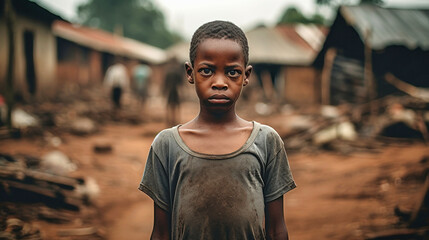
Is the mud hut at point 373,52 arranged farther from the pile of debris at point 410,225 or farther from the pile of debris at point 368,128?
the pile of debris at point 410,225

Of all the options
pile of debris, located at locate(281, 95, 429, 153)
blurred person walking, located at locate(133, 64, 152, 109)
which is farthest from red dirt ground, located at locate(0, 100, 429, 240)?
blurred person walking, located at locate(133, 64, 152, 109)

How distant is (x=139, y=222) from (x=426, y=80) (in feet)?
34.5

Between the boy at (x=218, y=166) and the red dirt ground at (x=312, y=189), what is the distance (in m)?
2.28

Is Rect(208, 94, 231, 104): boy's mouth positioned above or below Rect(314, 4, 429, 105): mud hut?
below

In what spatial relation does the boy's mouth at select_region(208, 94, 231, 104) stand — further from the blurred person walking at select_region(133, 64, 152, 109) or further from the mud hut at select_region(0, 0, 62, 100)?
the blurred person walking at select_region(133, 64, 152, 109)

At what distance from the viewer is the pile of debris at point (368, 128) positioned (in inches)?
309

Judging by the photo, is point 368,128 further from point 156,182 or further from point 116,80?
point 156,182

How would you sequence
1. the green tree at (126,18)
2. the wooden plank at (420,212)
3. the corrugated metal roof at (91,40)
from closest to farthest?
the wooden plank at (420,212)
the corrugated metal roof at (91,40)
the green tree at (126,18)

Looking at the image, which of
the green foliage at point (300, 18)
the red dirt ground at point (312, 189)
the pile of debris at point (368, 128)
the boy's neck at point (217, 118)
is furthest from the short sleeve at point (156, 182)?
the green foliage at point (300, 18)

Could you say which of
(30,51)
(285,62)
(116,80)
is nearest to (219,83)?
(116,80)

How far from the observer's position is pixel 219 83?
1.40 meters

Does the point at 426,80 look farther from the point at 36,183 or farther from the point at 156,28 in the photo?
the point at 156,28

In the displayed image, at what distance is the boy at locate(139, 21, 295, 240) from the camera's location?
4.58ft

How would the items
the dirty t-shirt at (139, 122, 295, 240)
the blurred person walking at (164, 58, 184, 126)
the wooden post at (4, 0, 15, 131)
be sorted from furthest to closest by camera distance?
the blurred person walking at (164, 58, 184, 126) < the wooden post at (4, 0, 15, 131) < the dirty t-shirt at (139, 122, 295, 240)
